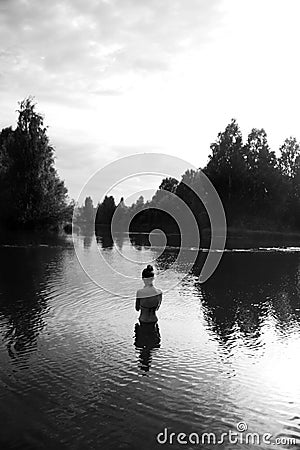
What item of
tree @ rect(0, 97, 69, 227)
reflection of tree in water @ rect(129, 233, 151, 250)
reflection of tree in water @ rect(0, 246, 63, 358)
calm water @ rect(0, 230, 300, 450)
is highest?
tree @ rect(0, 97, 69, 227)

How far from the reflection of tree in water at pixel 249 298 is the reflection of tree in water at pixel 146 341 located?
235 centimetres

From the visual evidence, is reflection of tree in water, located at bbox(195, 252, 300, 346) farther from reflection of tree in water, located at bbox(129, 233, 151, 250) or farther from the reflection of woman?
reflection of tree in water, located at bbox(129, 233, 151, 250)

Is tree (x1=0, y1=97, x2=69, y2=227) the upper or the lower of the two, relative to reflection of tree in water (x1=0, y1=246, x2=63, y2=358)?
upper

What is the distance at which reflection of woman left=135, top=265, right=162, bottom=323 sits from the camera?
49.9ft

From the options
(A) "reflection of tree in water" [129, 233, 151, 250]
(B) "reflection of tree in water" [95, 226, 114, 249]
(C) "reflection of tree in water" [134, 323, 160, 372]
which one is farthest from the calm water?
(A) "reflection of tree in water" [129, 233, 151, 250]

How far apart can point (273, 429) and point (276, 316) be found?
1062 cm

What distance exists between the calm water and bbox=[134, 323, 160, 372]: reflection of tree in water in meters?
0.03

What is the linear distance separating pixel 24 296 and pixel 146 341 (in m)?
8.64

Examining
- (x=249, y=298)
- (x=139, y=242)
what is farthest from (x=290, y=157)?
(x=249, y=298)

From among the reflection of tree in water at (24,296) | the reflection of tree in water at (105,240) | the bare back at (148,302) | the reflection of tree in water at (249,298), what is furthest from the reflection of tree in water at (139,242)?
the bare back at (148,302)

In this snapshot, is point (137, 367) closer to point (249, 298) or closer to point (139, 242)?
point (249, 298)

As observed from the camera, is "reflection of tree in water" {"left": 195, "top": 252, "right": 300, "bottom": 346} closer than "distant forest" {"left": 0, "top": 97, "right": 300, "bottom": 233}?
Yes

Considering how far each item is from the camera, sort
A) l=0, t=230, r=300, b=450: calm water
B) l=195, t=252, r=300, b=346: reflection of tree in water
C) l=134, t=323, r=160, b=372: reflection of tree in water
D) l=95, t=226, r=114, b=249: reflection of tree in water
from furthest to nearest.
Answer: l=95, t=226, r=114, b=249: reflection of tree in water → l=195, t=252, r=300, b=346: reflection of tree in water → l=134, t=323, r=160, b=372: reflection of tree in water → l=0, t=230, r=300, b=450: calm water

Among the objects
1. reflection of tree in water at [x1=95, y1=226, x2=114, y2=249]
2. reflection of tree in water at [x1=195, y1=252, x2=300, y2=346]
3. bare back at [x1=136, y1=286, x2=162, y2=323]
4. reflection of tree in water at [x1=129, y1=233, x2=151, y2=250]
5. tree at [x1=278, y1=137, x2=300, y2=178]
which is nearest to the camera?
bare back at [x1=136, y1=286, x2=162, y2=323]
